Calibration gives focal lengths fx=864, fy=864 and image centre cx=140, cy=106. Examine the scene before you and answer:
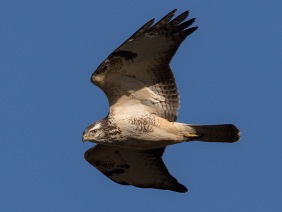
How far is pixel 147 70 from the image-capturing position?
1451cm

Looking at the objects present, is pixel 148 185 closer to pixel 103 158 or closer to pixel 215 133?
pixel 103 158

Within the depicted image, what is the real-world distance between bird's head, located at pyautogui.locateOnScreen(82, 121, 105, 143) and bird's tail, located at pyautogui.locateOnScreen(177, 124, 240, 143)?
1.38m

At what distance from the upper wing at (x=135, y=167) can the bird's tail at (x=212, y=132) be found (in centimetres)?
125

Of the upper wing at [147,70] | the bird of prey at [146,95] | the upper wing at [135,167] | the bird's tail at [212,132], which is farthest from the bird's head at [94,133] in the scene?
the bird's tail at [212,132]

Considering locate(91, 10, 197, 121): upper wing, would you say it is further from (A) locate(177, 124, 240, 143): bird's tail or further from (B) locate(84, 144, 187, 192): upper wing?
(B) locate(84, 144, 187, 192): upper wing

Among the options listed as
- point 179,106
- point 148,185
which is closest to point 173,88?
point 179,106

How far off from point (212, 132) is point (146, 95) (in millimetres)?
1291

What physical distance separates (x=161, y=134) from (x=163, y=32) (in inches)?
67.1

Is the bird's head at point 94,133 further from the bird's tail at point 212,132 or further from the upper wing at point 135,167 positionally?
the bird's tail at point 212,132

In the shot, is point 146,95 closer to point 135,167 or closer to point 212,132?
point 212,132

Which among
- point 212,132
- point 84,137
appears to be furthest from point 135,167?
point 212,132

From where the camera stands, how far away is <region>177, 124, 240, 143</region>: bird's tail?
1445cm

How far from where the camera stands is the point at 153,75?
14.6 m

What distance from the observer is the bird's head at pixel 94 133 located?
14.4 m
